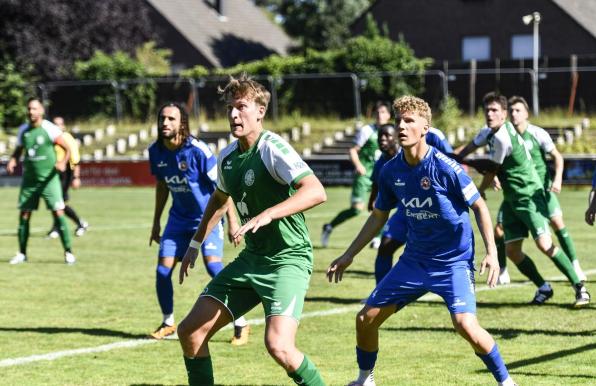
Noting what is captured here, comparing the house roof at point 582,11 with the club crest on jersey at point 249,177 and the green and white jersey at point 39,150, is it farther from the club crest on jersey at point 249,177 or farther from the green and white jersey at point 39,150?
the club crest on jersey at point 249,177

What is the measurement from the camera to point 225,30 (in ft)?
207

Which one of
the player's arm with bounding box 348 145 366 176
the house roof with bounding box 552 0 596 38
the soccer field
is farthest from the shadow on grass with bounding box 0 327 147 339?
the house roof with bounding box 552 0 596 38

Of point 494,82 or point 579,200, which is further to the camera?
point 494,82

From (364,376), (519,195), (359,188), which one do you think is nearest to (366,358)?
(364,376)

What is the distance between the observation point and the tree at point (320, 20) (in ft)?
202

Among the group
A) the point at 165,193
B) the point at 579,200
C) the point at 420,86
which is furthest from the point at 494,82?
the point at 165,193

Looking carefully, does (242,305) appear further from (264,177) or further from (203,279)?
(203,279)

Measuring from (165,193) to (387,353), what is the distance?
2598 mm

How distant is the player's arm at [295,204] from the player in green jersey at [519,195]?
4.41 meters

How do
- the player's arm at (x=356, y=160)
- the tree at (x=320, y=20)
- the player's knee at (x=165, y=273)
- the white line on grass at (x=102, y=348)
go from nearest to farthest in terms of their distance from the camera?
the white line on grass at (x=102, y=348) → the player's knee at (x=165, y=273) → the player's arm at (x=356, y=160) → the tree at (x=320, y=20)

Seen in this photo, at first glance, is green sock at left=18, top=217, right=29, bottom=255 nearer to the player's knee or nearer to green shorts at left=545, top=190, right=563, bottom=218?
the player's knee

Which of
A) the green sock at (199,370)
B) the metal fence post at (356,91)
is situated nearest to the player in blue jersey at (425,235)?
the green sock at (199,370)

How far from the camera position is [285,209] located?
598cm

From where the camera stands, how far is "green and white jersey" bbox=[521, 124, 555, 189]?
37.6ft
